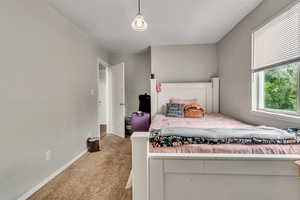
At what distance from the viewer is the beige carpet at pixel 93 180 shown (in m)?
1.58

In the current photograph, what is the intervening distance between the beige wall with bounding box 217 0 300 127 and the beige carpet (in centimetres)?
205

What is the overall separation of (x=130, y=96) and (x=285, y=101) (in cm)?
344

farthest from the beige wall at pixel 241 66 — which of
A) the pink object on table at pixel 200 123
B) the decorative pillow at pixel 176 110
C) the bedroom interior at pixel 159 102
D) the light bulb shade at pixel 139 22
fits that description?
the light bulb shade at pixel 139 22

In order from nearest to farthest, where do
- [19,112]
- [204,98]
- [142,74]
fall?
1. [19,112]
2. [204,98]
3. [142,74]

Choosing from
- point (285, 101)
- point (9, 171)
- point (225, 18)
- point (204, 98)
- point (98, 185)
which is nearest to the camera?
point (9, 171)

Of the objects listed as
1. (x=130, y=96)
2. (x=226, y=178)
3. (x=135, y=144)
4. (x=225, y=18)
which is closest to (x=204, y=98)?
(x=225, y=18)

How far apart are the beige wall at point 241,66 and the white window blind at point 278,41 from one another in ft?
0.33

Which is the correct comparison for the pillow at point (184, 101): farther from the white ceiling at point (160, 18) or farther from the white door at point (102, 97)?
the white door at point (102, 97)

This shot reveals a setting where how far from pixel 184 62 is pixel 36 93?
310cm

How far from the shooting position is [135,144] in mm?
954

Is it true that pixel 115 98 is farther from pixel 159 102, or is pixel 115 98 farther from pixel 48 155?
pixel 48 155

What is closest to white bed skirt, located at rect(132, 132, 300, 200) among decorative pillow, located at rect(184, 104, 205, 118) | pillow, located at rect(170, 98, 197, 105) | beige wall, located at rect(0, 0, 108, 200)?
beige wall, located at rect(0, 0, 108, 200)

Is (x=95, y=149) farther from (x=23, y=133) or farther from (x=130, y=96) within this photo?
(x=130, y=96)

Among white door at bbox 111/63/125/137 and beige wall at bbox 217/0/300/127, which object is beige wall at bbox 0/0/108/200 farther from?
beige wall at bbox 217/0/300/127
